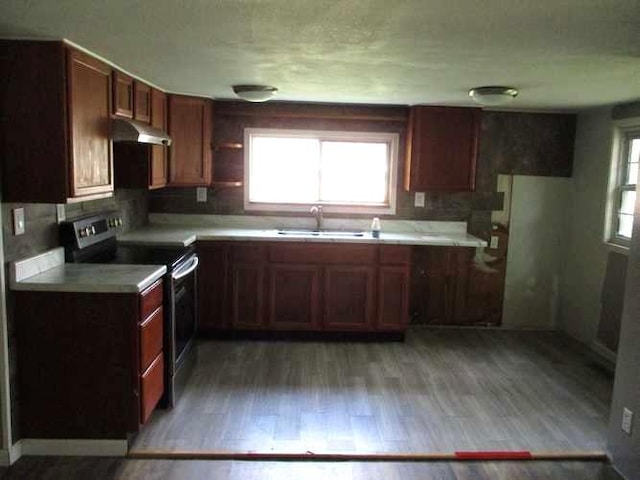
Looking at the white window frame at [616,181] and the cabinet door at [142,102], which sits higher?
the cabinet door at [142,102]

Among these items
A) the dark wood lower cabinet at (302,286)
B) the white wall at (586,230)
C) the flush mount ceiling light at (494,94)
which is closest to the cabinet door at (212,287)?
the dark wood lower cabinet at (302,286)

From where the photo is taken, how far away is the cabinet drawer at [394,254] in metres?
4.20

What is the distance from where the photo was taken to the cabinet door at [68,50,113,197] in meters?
2.43

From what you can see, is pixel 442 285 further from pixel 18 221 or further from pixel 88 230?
pixel 18 221

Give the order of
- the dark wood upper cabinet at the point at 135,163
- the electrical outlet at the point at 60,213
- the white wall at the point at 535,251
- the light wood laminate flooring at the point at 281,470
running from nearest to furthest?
the light wood laminate flooring at the point at 281,470 < the electrical outlet at the point at 60,213 < the dark wood upper cabinet at the point at 135,163 < the white wall at the point at 535,251

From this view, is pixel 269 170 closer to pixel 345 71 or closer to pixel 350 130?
pixel 350 130

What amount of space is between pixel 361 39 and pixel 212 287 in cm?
269

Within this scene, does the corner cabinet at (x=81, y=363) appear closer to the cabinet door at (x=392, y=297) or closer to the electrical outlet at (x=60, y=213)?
the electrical outlet at (x=60, y=213)

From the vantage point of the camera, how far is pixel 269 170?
472 cm

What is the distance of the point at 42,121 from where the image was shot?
2355mm

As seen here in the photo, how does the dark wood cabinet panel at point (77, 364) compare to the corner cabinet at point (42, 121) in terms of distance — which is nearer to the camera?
the corner cabinet at point (42, 121)

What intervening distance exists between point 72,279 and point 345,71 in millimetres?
1826

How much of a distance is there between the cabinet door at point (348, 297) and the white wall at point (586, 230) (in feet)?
6.19

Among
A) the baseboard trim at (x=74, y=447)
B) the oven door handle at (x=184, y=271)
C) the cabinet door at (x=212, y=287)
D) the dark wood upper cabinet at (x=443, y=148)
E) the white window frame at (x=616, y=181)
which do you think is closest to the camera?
the baseboard trim at (x=74, y=447)
